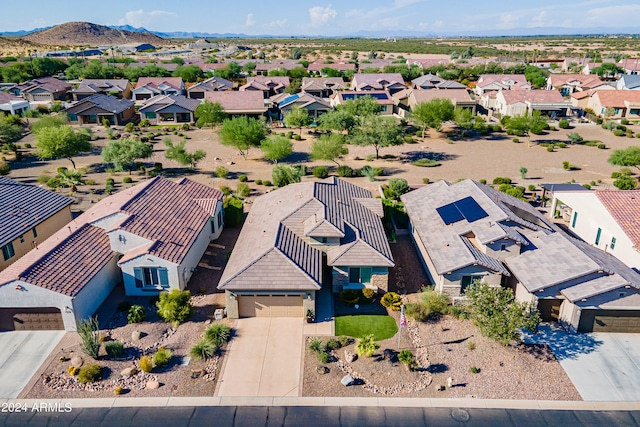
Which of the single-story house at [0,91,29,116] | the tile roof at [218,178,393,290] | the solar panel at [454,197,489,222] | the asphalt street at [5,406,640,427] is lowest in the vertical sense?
the asphalt street at [5,406,640,427]

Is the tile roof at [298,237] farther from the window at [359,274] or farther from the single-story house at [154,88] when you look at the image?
the single-story house at [154,88]

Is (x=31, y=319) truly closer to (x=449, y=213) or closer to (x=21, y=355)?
(x=21, y=355)

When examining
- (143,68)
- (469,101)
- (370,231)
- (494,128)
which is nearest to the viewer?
(370,231)

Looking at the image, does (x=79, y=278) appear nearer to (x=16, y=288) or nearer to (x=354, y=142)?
(x=16, y=288)

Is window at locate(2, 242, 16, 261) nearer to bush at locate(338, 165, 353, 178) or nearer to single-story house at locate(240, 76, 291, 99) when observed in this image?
bush at locate(338, 165, 353, 178)

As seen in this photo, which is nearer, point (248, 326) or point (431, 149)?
point (248, 326)

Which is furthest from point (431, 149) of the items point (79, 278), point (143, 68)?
point (143, 68)

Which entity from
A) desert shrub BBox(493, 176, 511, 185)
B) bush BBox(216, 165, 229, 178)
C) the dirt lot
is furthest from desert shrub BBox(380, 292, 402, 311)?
bush BBox(216, 165, 229, 178)
